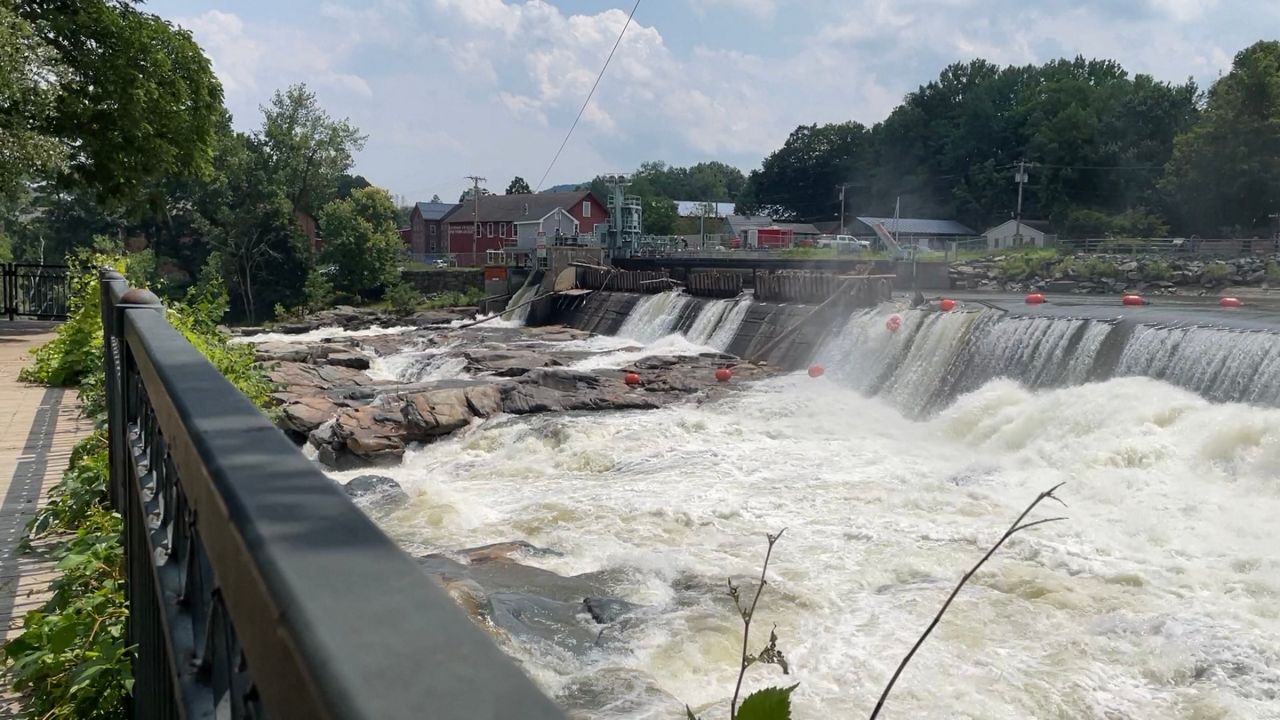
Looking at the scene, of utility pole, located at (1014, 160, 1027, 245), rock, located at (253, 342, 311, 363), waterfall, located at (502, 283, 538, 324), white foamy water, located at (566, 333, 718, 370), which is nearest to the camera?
rock, located at (253, 342, 311, 363)

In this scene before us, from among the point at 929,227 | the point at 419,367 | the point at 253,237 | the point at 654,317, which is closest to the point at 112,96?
the point at 419,367

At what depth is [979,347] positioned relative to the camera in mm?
16906

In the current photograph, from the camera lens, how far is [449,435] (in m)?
14.8

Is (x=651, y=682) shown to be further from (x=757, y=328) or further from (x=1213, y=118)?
(x=1213, y=118)

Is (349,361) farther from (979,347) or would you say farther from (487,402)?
(979,347)

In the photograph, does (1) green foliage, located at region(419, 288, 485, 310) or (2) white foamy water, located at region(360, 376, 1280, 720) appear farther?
(1) green foliage, located at region(419, 288, 485, 310)

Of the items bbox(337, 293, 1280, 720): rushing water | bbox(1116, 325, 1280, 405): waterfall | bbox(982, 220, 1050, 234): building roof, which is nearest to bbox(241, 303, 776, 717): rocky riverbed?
bbox(337, 293, 1280, 720): rushing water

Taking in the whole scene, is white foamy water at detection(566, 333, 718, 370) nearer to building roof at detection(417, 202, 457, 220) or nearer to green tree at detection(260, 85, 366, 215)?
green tree at detection(260, 85, 366, 215)

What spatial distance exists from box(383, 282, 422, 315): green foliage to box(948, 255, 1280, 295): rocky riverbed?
22.7 m

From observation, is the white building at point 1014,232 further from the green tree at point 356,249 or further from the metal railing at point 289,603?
the metal railing at point 289,603

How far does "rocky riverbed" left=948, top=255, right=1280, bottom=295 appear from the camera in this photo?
34.6 m

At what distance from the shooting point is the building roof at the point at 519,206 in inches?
2795

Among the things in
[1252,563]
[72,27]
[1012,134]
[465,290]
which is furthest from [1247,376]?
[1012,134]

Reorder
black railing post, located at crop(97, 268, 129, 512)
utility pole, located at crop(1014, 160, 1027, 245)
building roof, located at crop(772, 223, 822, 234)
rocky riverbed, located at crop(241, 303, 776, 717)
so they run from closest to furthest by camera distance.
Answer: black railing post, located at crop(97, 268, 129, 512), rocky riverbed, located at crop(241, 303, 776, 717), utility pole, located at crop(1014, 160, 1027, 245), building roof, located at crop(772, 223, 822, 234)
